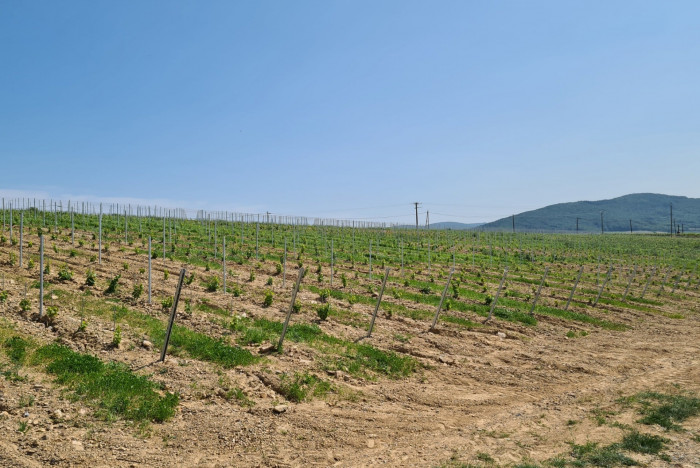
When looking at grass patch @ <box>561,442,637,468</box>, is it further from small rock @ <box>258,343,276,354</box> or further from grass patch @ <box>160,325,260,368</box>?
small rock @ <box>258,343,276,354</box>

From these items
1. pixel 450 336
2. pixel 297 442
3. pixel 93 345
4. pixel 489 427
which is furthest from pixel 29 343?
pixel 450 336

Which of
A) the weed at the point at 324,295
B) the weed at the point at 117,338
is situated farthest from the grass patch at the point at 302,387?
the weed at the point at 324,295

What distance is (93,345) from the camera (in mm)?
8352

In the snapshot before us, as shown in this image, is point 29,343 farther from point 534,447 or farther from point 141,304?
point 534,447

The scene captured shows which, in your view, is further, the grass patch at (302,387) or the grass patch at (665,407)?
the grass patch at (302,387)

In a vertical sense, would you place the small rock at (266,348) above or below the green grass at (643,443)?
above

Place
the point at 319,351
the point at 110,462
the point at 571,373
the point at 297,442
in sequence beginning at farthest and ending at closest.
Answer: the point at 571,373 → the point at 319,351 → the point at 297,442 → the point at 110,462

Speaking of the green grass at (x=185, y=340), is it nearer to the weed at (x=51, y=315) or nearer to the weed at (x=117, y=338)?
the weed at (x=117, y=338)

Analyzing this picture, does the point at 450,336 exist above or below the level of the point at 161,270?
below

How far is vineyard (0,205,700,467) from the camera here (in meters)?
6.21

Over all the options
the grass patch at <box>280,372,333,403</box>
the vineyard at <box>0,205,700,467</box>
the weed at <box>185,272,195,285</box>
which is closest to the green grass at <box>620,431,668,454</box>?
the vineyard at <box>0,205,700,467</box>

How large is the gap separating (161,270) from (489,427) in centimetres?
1302

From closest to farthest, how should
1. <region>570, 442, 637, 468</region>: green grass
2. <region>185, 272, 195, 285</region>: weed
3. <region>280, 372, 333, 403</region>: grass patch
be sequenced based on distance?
<region>570, 442, 637, 468</region>: green grass < <region>280, 372, 333, 403</region>: grass patch < <region>185, 272, 195, 285</region>: weed

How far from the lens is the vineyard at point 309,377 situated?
6.21 meters
